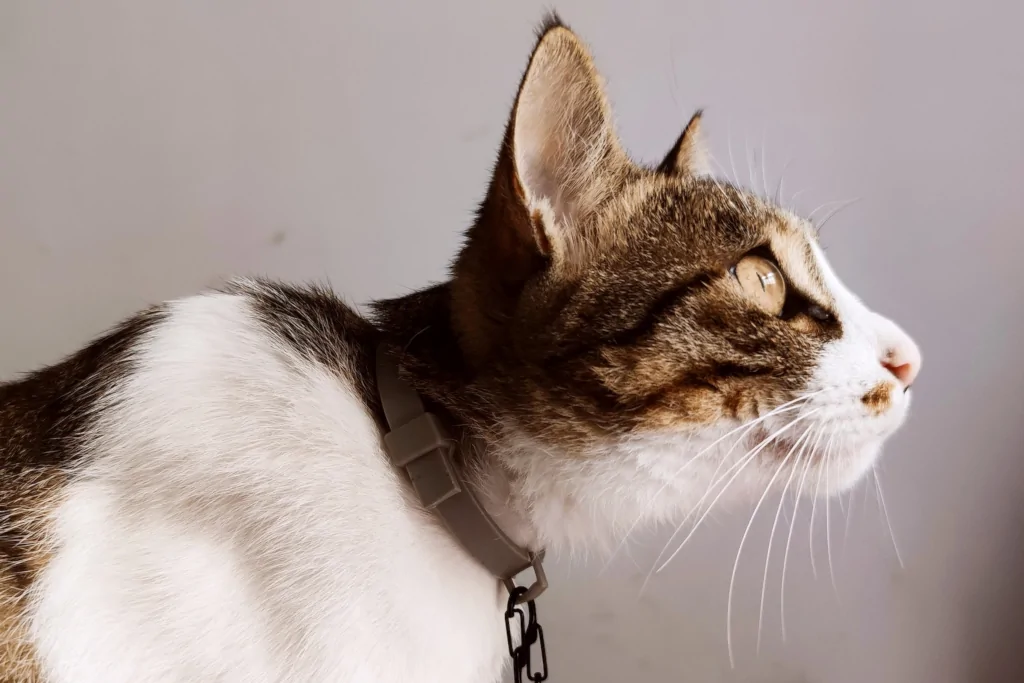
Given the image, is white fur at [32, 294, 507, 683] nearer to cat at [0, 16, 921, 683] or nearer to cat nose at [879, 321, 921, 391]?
cat at [0, 16, 921, 683]

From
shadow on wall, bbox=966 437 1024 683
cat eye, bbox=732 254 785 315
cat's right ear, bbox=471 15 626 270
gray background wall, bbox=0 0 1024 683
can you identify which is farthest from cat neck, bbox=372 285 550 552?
shadow on wall, bbox=966 437 1024 683

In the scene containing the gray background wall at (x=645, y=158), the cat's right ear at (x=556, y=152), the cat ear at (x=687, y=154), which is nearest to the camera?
the cat's right ear at (x=556, y=152)

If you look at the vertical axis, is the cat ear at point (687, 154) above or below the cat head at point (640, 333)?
above

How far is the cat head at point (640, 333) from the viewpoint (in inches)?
Result: 20.9

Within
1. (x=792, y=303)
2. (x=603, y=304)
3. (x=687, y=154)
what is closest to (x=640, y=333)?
(x=603, y=304)

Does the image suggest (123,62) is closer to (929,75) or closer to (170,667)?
(170,667)

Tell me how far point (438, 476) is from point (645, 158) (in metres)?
0.60

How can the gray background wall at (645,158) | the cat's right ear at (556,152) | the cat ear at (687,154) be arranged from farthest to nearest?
the gray background wall at (645,158) < the cat ear at (687,154) < the cat's right ear at (556,152)

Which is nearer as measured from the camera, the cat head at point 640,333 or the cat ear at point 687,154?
the cat head at point 640,333

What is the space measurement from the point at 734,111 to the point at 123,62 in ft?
2.78

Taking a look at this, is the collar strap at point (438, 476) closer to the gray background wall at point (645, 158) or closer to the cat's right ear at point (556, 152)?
the cat's right ear at point (556, 152)

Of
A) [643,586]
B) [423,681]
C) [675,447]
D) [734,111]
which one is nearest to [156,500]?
[423,681]

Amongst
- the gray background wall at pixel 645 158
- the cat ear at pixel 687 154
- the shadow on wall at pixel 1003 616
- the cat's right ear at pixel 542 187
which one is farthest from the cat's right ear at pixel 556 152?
the shadow on wall at pixel 1003 616

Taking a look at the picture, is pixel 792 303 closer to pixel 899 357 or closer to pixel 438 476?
pixel 899 357
